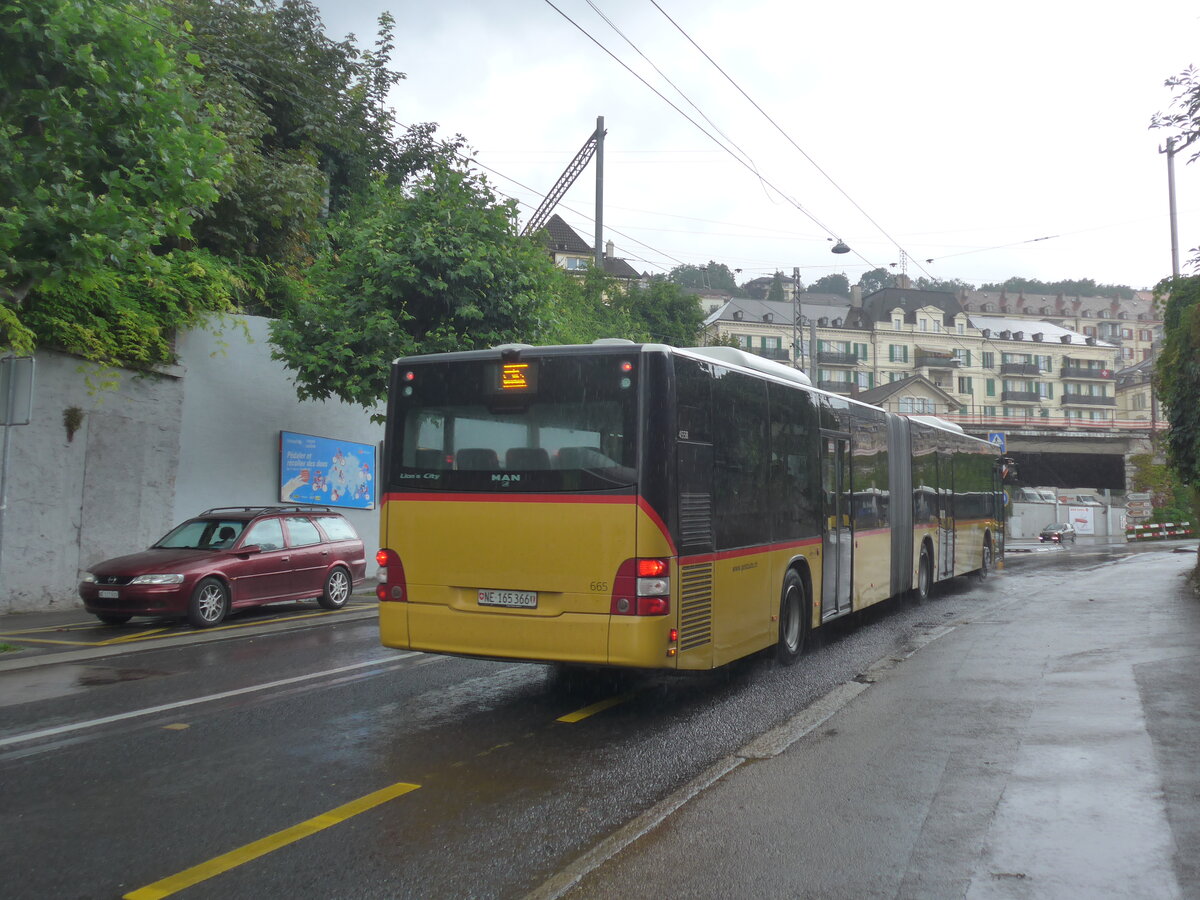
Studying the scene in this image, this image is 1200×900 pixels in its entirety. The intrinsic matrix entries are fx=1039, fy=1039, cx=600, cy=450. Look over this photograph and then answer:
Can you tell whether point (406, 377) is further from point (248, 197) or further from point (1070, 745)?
point (248, 197)

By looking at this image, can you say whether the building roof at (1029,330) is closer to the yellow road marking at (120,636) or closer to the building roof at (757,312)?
the building roof at (757,312)

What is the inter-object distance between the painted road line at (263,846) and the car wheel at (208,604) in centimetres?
813

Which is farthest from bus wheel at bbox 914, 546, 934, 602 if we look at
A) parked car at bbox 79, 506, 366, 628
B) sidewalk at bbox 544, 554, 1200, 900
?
parked car at bbox 79, 506, 366, 628

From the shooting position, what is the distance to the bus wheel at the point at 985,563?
72.4ft

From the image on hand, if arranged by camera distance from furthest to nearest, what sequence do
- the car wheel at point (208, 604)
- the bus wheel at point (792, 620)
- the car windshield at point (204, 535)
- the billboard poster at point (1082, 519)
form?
the billboard poster at point (1082, 519) → the car windshield at point (204, 535) → the car wheel at point (208, 604) → the bus wheel at point (792, 620)

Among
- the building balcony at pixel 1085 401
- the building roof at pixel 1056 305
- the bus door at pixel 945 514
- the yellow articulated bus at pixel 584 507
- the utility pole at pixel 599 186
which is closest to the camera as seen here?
the yellow articulated bus at pixel 584 507

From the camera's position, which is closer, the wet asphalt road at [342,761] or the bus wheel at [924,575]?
the wet asphalt road at [342,761]

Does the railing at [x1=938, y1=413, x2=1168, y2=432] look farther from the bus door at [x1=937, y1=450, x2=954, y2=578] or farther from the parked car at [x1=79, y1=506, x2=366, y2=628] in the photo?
the parked car at [x1=79, y1=506, x2=366, y2=628]

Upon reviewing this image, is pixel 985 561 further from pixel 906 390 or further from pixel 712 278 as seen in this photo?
pixel 712 278

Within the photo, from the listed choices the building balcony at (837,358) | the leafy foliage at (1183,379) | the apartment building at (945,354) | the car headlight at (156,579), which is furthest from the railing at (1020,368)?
the car headlight at (156,579)

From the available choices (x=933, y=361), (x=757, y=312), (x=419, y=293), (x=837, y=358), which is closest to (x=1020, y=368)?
(x=933, y=361)

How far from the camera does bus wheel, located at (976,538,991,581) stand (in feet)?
72.4

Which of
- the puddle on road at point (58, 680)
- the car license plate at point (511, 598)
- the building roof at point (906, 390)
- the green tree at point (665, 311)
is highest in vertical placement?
the building roof at point (906, 390)

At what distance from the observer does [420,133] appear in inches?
1244
